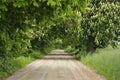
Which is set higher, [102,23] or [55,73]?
[102,23]

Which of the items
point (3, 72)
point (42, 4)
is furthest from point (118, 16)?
point (42, 4)

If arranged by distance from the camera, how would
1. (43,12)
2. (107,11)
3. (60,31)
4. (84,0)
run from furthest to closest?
(60,31) < (107,11) < (43,12) < (84,0)

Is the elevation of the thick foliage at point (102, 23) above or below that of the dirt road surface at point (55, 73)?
above

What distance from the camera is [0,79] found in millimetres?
24562

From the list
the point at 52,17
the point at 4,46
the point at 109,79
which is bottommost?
the point at 109,79

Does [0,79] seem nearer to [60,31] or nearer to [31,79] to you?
[31,79]

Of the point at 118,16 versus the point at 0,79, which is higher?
the point at 118,16

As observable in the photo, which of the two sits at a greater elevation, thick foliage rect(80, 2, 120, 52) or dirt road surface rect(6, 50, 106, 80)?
thick foliage rect(80, 2, 120, 52)

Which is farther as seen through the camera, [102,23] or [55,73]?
[102,23]

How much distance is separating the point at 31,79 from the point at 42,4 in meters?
6.85

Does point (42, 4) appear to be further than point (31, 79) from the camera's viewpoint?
No

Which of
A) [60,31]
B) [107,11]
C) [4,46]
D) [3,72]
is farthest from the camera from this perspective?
[60,31]

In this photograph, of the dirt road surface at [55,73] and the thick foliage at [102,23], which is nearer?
the dirt road surface at [55,73]

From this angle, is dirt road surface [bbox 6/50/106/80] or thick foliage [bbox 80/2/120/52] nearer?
dirt road surface [bbox 6/50/106/80]
